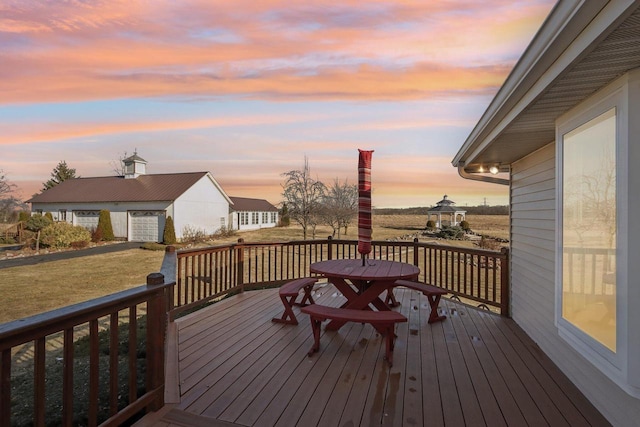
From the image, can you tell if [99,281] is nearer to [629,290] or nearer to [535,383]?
[535,383]

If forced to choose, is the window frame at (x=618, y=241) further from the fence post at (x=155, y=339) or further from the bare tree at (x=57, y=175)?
the bare tree at (x=57, y=175)

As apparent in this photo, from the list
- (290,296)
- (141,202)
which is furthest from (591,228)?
(141,202)

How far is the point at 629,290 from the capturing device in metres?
1.80

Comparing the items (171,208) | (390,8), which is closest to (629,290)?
(390,8)

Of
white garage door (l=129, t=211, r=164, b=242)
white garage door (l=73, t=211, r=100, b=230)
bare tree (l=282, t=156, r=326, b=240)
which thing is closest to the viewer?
bare tree (l=282, t=156, r=326, b=240)

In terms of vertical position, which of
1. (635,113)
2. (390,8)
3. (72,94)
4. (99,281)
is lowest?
(99,281)

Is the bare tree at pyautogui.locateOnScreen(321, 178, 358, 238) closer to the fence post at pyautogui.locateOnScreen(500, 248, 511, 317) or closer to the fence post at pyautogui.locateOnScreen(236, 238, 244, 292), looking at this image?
the fence post at pyautogui.locateOnScreen(236, 238, 244, 292)

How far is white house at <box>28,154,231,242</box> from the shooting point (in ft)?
63.0

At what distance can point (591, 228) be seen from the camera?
88.9 inches

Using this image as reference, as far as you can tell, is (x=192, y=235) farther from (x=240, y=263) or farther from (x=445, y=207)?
(x=445, y=207)

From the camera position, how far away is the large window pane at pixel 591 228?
202 cm

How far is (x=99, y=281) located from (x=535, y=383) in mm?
10550

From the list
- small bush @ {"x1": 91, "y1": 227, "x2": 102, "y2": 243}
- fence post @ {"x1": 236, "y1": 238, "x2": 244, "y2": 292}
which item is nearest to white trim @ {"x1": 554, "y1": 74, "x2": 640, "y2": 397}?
fence post @ {"x1": 236, "y1": 238, "x2": 244, "y2": 292}

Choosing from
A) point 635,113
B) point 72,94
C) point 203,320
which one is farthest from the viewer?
point 72,94
